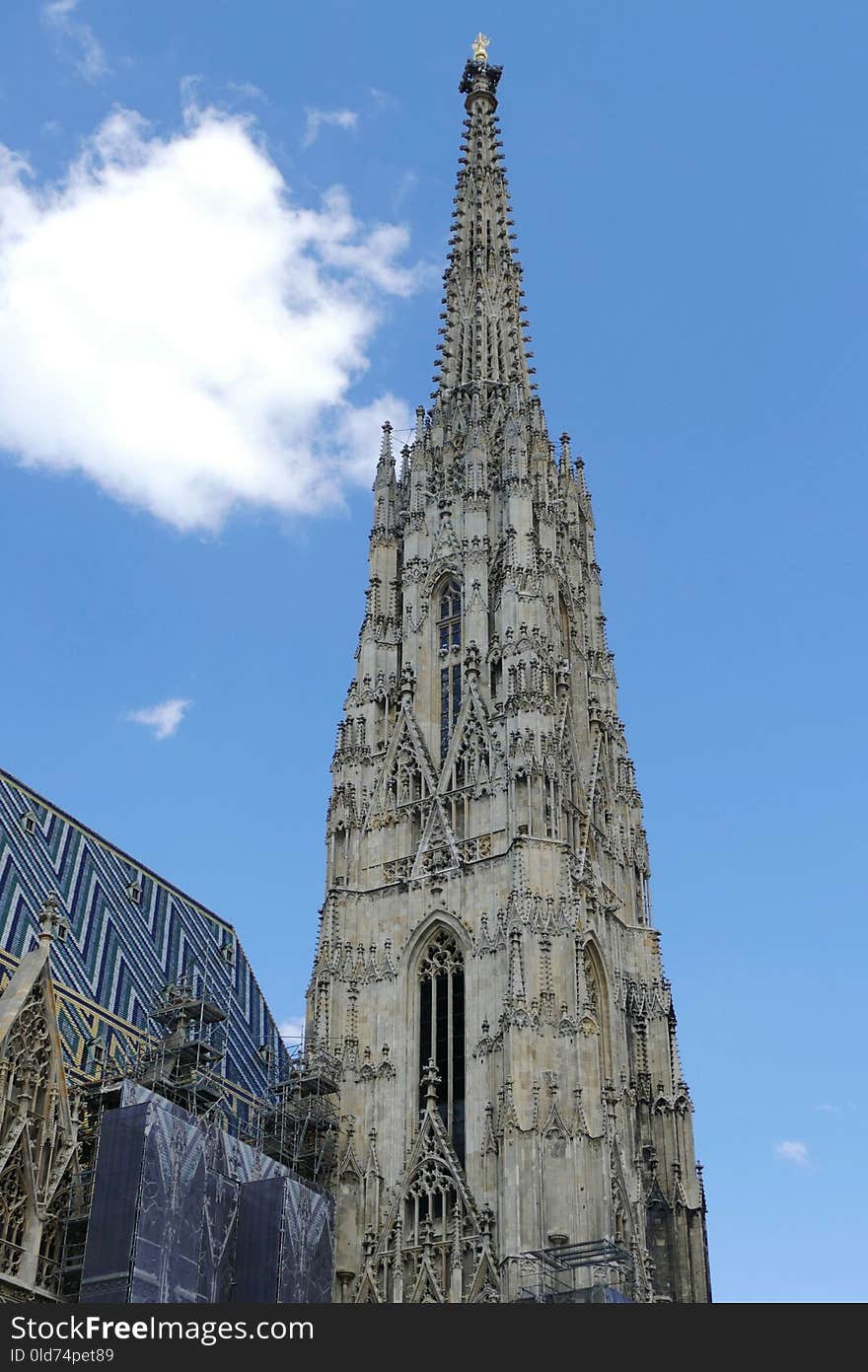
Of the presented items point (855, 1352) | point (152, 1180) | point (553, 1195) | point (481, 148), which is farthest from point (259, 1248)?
point (481, 148)

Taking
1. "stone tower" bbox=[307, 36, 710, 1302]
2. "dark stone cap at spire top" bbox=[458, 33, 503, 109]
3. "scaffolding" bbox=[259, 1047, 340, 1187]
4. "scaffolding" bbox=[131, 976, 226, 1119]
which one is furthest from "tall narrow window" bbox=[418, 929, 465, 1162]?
"dark stone cap at spire top" bbox=[458, 33, 503, 109]

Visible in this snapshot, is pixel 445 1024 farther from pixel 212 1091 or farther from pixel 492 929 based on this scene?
pixel 212 1091

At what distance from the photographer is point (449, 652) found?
4984 centimetres

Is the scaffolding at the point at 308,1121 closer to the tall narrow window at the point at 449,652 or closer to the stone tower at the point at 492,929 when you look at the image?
the stone tower at the point at 492,929

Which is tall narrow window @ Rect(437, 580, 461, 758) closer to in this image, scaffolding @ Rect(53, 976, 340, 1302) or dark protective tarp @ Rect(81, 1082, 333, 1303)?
scaffolding @ Rect(53, 976, 340, 1302)

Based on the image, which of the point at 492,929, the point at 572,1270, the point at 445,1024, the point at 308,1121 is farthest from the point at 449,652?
the point at 572,1270

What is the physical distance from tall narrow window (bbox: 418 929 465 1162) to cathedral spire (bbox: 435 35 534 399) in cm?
2190

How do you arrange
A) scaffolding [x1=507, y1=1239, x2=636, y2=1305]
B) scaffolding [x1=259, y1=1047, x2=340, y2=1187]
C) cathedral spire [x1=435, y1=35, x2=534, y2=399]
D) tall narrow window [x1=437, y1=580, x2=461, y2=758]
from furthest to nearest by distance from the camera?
cathedral spire [x1=435, y1=35, x2=534, y2=399]
tall narrow window [x1=437, y1=580, x2=461, y2=758]
scaffolding [x1=259, y1=1047, x2=340, y2=1187]
scaffolding [x1=507, y1=1239, x2=636, y2=1305]

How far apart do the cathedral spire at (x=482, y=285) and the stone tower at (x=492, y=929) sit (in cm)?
242

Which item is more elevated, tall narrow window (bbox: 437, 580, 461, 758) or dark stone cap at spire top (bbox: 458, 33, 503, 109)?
dark stone cap at spire top (bbox: 458, 33, 503, 109)

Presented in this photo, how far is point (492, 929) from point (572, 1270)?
890 cm

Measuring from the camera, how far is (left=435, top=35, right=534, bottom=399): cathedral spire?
194 feet

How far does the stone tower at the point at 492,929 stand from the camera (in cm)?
3909

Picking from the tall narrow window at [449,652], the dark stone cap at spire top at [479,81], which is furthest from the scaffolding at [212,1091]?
the dark stone cap at spire top at [479,81]
